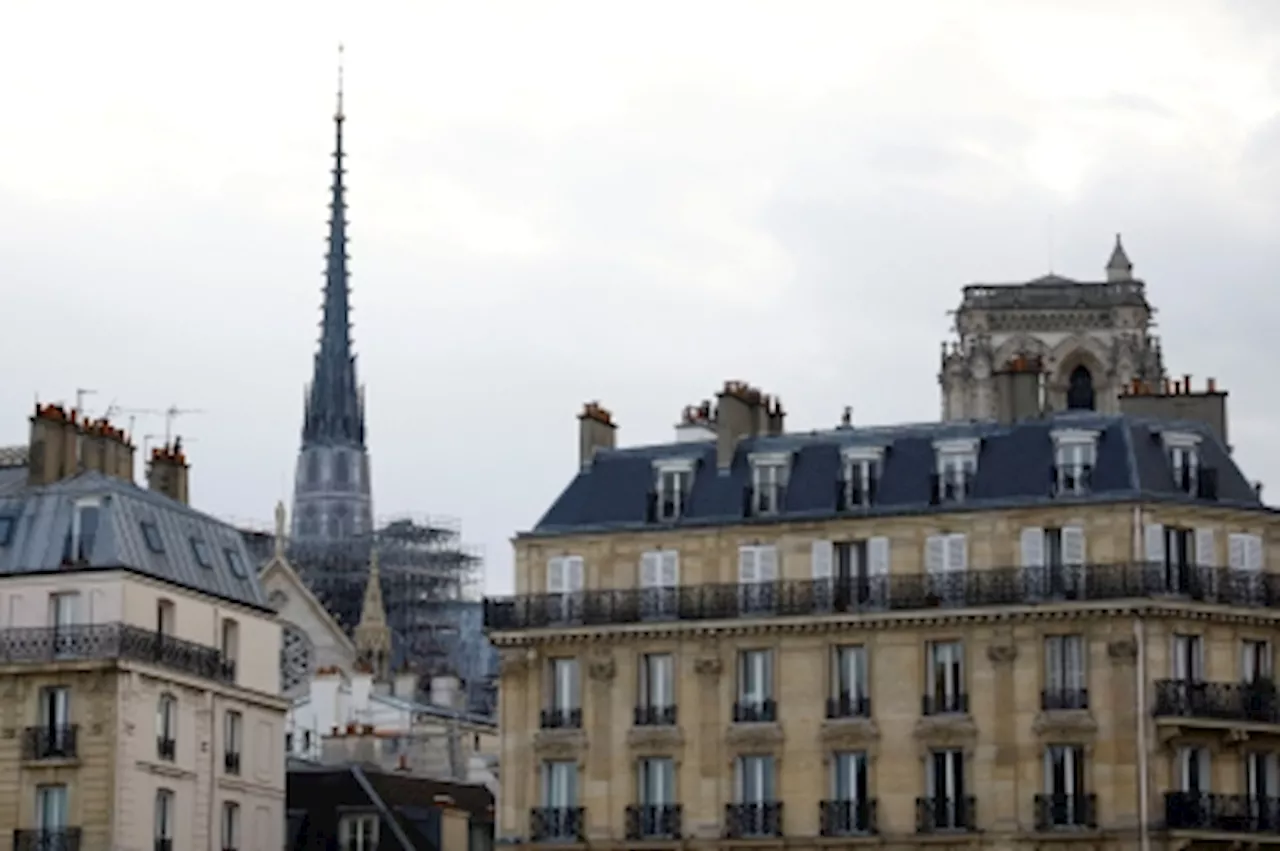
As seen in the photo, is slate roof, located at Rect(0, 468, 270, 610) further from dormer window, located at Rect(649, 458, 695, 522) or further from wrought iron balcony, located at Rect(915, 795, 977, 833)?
wrought iron balcony, located at Rect(915, 795, 977, 833)

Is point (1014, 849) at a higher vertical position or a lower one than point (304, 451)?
lower

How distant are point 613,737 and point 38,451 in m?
12.9

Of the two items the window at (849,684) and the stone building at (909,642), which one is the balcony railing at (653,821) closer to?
the stone building at (909,642)

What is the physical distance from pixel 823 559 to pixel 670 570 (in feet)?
9.94

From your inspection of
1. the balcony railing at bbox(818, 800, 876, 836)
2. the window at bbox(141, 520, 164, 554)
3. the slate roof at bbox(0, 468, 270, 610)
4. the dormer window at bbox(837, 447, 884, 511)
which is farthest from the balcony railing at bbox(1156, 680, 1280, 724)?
the window at bbox(141, 520, 164, 554)

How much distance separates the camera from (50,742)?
199 feet

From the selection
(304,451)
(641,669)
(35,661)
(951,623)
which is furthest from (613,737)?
(304,451)

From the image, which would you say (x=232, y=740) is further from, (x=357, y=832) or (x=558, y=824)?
(x=558, y=824)

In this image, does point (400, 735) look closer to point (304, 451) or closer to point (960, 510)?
point (960, 510)

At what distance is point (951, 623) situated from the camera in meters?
59.3

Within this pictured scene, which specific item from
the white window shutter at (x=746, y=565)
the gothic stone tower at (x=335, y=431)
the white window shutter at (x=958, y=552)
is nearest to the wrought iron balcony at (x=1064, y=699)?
the white window shutter at (x=958, y=552)

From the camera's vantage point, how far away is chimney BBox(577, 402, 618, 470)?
6588 cm

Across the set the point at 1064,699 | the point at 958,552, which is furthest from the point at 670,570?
the point at 1064,699

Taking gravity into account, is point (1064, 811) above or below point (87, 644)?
below
